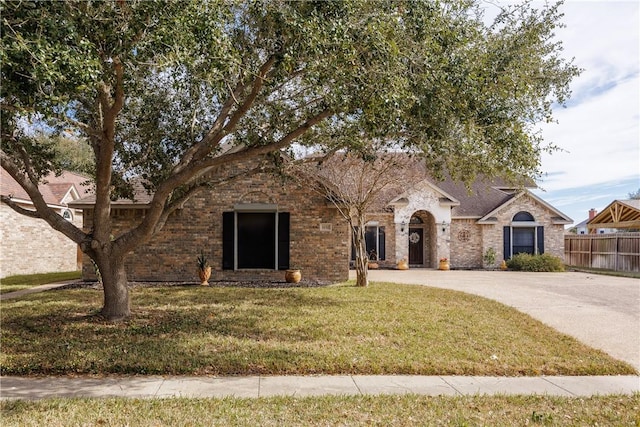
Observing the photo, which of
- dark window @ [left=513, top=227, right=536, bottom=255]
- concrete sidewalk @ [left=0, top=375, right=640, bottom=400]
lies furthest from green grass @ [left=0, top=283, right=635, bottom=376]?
dark window @ [left=513, top=227, right=536, bottom=255]

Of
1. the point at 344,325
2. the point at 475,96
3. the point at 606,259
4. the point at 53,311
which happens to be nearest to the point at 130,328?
the point at 53,311

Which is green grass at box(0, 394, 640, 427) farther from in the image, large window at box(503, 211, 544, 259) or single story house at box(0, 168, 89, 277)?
large window at box(503, 211, 544, 259)

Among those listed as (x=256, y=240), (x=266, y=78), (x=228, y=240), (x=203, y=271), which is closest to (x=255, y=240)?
(x=256, y=240)

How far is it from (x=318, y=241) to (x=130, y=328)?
8.19 metres

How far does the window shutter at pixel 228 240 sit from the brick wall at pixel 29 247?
8947 mm

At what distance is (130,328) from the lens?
309 inches

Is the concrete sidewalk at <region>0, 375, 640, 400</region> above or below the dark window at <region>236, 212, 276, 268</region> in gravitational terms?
below

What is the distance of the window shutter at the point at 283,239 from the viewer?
50.2 ft

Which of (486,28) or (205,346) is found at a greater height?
(486,28)

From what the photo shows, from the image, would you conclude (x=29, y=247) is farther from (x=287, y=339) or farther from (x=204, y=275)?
(x=287, y=339)

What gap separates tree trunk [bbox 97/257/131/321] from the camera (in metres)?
8.38

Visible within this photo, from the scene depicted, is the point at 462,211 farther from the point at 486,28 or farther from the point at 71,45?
the point at 71,45

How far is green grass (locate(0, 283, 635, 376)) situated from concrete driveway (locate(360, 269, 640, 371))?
0.60 metres

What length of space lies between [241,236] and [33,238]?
32.9ft
